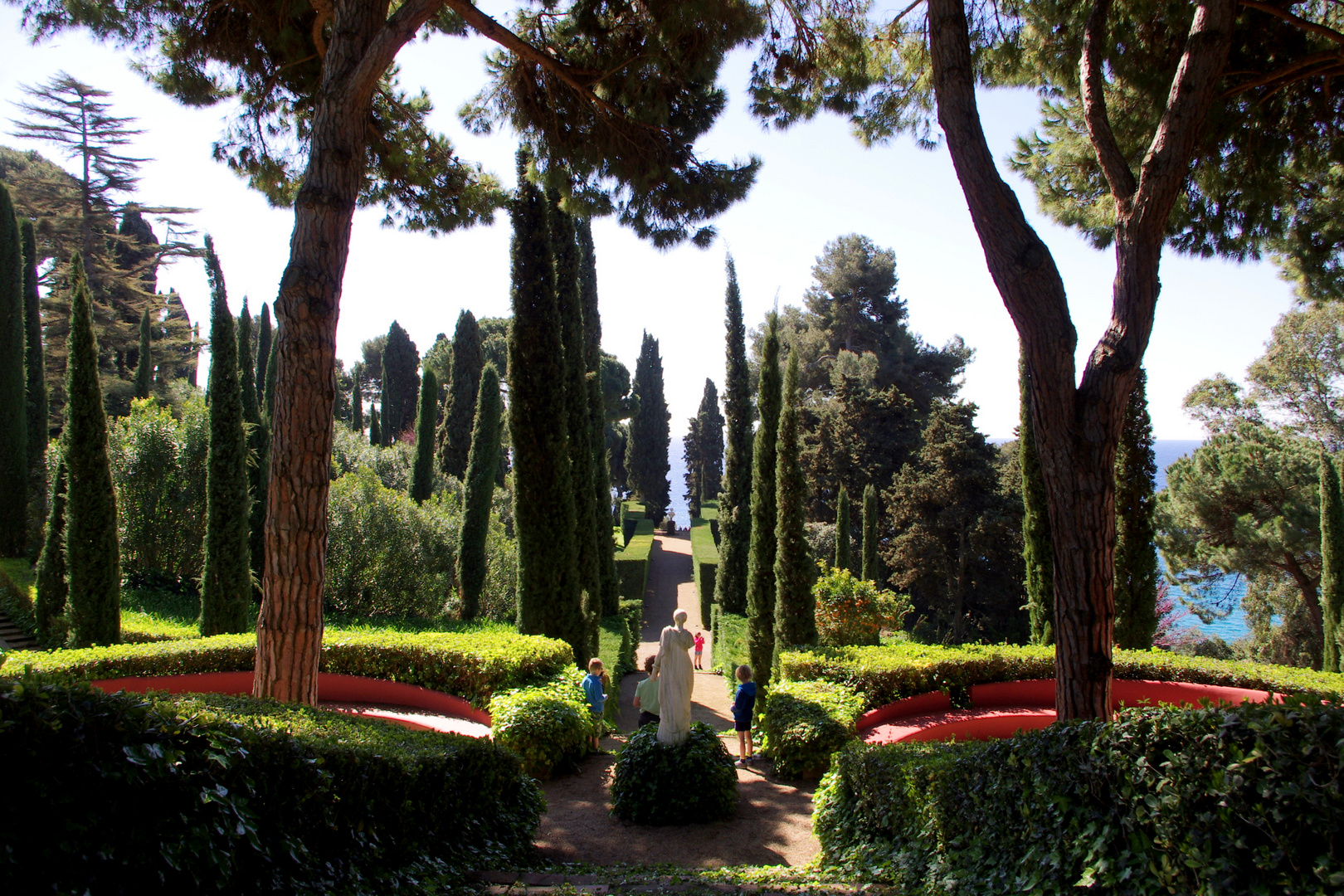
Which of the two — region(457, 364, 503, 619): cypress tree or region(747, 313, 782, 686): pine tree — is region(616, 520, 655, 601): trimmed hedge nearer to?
region(457, 364, 503, 619): cypress tree

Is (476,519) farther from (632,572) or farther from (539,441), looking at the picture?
(539,441)

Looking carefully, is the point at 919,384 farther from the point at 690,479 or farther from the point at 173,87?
the point at 173,87

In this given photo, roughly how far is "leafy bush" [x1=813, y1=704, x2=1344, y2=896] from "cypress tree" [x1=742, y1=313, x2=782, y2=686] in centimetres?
650

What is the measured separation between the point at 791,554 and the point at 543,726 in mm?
4530

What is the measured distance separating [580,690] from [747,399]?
12.2 metres

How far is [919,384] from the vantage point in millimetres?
32250

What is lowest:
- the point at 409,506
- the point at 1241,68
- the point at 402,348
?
the point at 409,506

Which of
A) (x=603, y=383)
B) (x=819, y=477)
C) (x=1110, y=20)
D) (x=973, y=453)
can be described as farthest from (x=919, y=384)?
(x=1110, y=20)

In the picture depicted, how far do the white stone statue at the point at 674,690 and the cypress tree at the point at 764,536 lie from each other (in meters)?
4.30

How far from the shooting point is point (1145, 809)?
278 centimetres

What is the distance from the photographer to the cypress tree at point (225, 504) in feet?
38.9

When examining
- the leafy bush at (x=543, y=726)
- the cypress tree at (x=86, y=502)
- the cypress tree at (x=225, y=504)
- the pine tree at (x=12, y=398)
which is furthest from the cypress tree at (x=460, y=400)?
the leafy bush at (x=543, y=726)

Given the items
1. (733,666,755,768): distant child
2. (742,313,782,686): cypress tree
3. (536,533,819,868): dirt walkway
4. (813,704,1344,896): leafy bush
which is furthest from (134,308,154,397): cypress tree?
(813,704,1344,896): leafy bush

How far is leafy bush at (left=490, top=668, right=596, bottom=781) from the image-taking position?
23.8 feet
